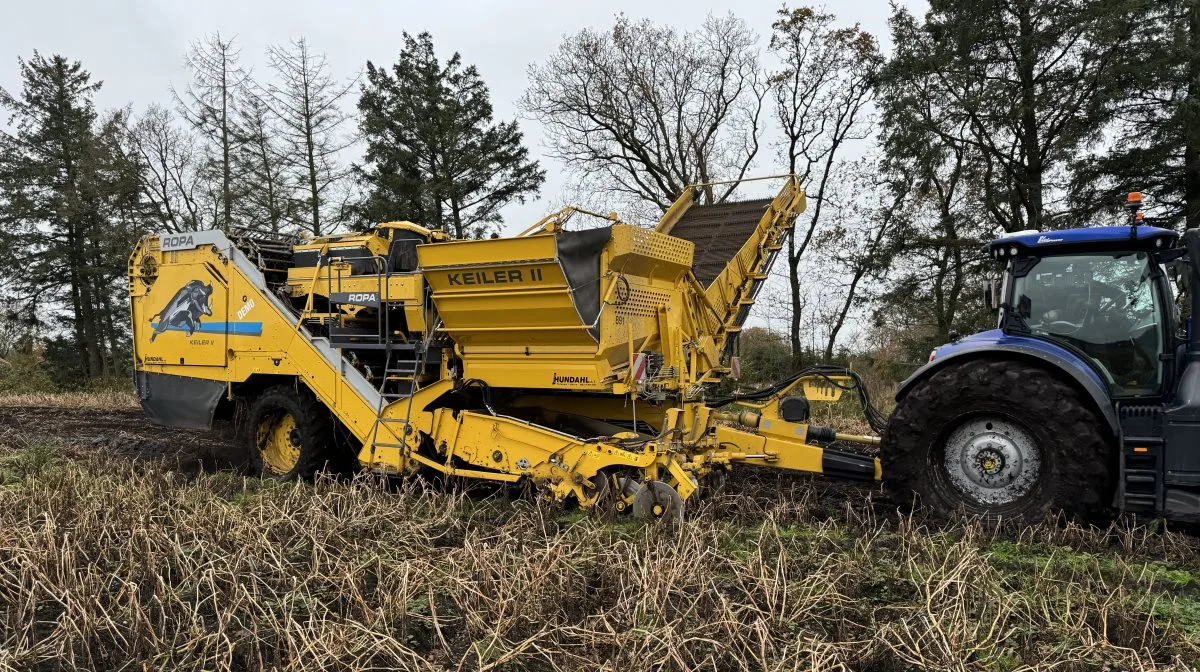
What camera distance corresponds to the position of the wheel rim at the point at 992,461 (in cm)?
469

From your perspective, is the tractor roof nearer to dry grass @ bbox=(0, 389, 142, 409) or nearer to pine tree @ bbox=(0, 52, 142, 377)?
dry grass @ bbox=(0, 389, 142, 409)

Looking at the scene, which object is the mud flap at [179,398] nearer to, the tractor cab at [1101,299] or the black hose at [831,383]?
the black hose at [831,383]

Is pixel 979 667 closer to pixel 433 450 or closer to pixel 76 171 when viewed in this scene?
pixel 433 450

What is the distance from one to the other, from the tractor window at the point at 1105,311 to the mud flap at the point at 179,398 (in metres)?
6.79

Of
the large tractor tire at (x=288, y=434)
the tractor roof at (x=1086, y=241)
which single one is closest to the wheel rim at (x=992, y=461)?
the tractor roof at (x=1086, y=241)

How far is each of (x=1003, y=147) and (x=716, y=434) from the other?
1304 centimetres

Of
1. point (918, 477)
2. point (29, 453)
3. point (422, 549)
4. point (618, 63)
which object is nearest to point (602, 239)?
point (422, 549)

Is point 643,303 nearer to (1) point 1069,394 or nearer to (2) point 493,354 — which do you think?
(2) point 493,354

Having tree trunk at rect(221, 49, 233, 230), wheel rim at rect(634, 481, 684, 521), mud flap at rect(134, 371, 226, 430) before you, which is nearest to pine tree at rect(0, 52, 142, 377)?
tree trunk at rect(221, 49, 233, 230)

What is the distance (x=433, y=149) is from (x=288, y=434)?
1643 cm

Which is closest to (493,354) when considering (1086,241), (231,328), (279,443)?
(279,443)

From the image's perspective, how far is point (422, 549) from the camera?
4.21m

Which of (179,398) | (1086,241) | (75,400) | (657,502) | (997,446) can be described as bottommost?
(75,400)

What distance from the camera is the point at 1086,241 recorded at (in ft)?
16.0
